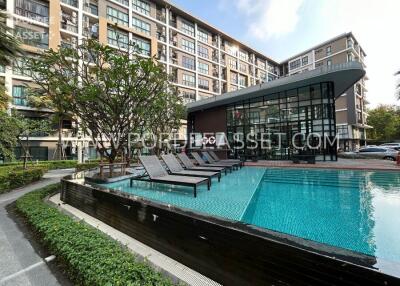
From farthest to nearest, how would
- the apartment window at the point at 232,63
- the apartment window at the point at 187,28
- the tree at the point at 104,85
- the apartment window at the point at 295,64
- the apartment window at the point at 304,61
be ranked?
the apartment window at the point at 295,64, the apartment window at the point at 304,61, the apartment window at the point at 232,63, the apartment window at the point at 187,28, the tree at the point at 104,85

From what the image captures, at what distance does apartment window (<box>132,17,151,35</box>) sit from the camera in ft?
107

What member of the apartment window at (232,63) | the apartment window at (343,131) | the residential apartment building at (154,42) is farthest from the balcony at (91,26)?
the apartment window at (343,131)

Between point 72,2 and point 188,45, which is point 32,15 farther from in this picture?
point 188,45

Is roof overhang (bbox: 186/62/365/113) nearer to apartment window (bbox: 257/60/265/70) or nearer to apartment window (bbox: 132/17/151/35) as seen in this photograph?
apartment window (bbox: 132/17/151/35)

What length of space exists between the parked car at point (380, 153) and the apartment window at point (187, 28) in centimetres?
3257

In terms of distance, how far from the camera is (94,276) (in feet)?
9.05

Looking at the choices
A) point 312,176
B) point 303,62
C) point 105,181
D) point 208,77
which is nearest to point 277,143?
point 312,176

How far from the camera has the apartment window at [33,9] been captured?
25.1 meters

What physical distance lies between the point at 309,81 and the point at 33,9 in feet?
104

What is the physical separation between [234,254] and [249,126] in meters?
17.5

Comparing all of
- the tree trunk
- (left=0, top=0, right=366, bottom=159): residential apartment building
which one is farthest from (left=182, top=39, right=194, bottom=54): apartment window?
the tree trunk

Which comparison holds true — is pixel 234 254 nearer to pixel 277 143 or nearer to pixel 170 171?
pixel 170 171

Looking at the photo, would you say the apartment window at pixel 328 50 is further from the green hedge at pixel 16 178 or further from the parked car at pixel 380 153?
the green hedge at pixel 16 178

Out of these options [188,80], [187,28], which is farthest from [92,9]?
[188,80]
